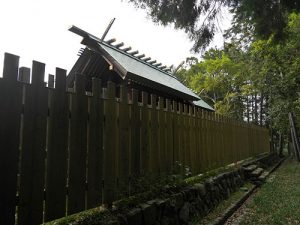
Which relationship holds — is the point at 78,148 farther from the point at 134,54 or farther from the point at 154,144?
the point at 134,54

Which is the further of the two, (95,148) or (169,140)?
(169,140)

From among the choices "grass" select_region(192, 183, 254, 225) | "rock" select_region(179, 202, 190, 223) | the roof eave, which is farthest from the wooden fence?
the roof eave

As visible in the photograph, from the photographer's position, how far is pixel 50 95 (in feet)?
10.2

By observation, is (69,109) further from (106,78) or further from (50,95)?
(106,78)

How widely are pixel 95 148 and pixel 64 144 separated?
518mm

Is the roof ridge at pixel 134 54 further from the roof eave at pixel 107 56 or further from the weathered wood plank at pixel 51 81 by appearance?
the weathered wood plank at pixel 51 81

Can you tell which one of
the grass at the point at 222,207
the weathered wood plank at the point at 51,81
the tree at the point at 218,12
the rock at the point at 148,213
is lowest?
the grass at the point at 222,207

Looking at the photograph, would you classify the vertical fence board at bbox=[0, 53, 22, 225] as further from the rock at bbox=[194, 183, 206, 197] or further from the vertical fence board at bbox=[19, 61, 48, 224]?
the rock at bbox=[194, 183, 206, 197]

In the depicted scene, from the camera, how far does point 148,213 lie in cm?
386

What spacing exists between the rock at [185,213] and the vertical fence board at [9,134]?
2.81 meters

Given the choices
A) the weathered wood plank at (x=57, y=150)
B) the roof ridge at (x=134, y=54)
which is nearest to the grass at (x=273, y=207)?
the weathered wood plank at (x=57, y=150)

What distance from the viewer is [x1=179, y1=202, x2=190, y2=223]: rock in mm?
4730

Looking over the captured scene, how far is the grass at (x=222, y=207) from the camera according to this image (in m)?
5.26

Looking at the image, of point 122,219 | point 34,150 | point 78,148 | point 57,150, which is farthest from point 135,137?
point 34,150
